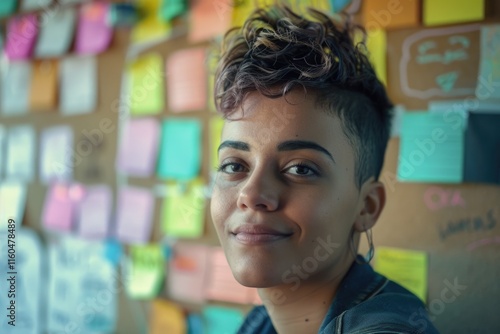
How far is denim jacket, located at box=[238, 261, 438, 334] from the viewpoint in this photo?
0.58 metres

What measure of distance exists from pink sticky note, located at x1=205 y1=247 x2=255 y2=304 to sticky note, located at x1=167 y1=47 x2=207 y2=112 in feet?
1.06

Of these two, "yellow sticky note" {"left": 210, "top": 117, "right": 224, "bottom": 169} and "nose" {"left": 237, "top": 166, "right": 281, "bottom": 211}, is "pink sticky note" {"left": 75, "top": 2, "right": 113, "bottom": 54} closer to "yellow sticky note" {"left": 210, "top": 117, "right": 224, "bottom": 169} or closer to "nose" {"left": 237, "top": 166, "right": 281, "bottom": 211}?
"yellow sticky note" {"left": 210, "top": 117, "right": 224, "bottom": 169}

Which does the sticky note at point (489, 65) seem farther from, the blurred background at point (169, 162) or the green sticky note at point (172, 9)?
the green sticky note at point (172, 9)

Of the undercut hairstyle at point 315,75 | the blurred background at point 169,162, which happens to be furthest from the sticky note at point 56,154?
the undercut hairstyle at point 315,75

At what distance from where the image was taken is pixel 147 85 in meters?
1.19

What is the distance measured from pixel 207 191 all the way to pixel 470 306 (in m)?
0.55

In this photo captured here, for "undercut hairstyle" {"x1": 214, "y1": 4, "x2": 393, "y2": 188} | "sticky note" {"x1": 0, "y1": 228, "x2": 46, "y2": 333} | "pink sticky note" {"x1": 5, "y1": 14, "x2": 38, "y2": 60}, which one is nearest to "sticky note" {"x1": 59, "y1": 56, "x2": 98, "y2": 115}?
"pink sticky note" {"x1": 5, "y1": 14, "x2": 38, "y2": 60}

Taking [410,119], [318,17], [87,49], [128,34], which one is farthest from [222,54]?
[87,49]

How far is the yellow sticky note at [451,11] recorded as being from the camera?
0.81 meters

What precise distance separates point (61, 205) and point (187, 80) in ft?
1.66

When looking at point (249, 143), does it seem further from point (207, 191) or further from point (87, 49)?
point (87, 49)

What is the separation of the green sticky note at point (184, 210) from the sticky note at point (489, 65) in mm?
583

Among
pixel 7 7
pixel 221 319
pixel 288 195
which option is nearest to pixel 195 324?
pixel 221 319

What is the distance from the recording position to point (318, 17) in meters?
0.81
